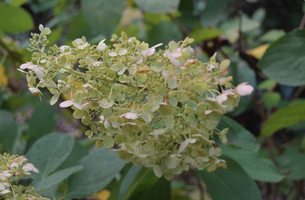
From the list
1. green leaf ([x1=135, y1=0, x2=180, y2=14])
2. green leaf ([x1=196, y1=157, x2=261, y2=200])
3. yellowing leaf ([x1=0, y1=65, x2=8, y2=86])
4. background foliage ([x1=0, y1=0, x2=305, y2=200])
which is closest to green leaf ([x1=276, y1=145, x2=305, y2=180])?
background foliage ([x1=0, y1=0, x2=305, y2=200])

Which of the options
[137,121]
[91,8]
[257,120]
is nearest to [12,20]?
[91,8]

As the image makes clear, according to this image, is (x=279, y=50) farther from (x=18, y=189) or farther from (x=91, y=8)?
(x=18, y=189)

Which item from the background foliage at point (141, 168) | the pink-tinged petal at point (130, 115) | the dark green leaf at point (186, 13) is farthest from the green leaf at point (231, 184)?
the dark green leaf at point (186, 13)

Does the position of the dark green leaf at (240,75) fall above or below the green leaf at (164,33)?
below

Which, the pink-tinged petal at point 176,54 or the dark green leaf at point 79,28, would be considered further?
the dark green leaf at point 79,28

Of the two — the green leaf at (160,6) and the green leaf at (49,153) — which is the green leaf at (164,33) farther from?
the green leaf at (49,153)

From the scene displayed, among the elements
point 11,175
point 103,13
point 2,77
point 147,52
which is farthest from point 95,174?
point 2,77

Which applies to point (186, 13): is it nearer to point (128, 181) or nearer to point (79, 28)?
point (79, 28)
